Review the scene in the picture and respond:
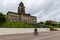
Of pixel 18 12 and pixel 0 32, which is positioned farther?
pixel 18 12

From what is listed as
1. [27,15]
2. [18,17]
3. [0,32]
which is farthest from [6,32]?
[27,15]

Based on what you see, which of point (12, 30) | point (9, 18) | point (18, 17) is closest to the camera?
point (12, 30)

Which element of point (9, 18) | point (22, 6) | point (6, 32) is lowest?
point (6, 32)

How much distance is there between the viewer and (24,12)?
92.9 meters

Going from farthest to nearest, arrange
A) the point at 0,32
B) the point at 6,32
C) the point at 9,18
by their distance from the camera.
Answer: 1. the point at 9,18
2. the point at 6,32
3. the point at 0,32

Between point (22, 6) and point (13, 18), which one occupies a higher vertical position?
point (22, 6)

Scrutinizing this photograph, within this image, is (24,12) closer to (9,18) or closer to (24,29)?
(9,18)

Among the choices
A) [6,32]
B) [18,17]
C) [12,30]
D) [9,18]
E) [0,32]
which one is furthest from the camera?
[18,17]

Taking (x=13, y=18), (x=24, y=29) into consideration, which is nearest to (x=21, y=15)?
(x=13, y=18)

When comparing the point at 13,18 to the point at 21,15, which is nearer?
the point at 13,18

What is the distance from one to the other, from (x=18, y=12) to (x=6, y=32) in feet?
163

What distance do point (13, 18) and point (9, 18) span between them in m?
2.72

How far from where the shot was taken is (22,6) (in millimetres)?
92812

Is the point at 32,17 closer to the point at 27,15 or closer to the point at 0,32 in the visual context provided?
the point at 27,15
